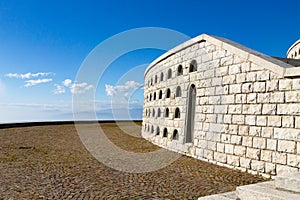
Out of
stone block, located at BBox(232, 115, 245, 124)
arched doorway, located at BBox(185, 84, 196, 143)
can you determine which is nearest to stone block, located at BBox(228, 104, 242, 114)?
stone block, located at BBox(232, 115, 245, 124)

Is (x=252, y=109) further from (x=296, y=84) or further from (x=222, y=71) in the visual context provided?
(x=222, y=71)

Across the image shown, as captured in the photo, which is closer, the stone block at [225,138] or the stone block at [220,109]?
the stone block at [225,138]

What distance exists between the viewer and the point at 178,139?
34.5 ft

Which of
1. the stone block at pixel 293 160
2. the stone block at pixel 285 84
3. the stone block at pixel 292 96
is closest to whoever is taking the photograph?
the stone block at pixel 293 160

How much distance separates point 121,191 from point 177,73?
22.7ft

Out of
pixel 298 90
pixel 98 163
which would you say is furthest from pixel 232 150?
pixel 98 163

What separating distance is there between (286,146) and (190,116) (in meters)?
4.35

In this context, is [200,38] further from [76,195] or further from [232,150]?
[76,195]

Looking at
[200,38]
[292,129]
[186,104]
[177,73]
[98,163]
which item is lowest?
[98,163]

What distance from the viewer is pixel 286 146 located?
6.00 meters

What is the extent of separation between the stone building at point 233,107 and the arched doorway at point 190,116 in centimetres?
4

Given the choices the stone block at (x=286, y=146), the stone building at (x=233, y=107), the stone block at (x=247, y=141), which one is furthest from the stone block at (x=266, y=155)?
the stone block at (x=247, y=141)

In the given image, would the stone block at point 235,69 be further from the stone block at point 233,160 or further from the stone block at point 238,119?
the stone block at point 233,160

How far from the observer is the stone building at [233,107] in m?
6.09
